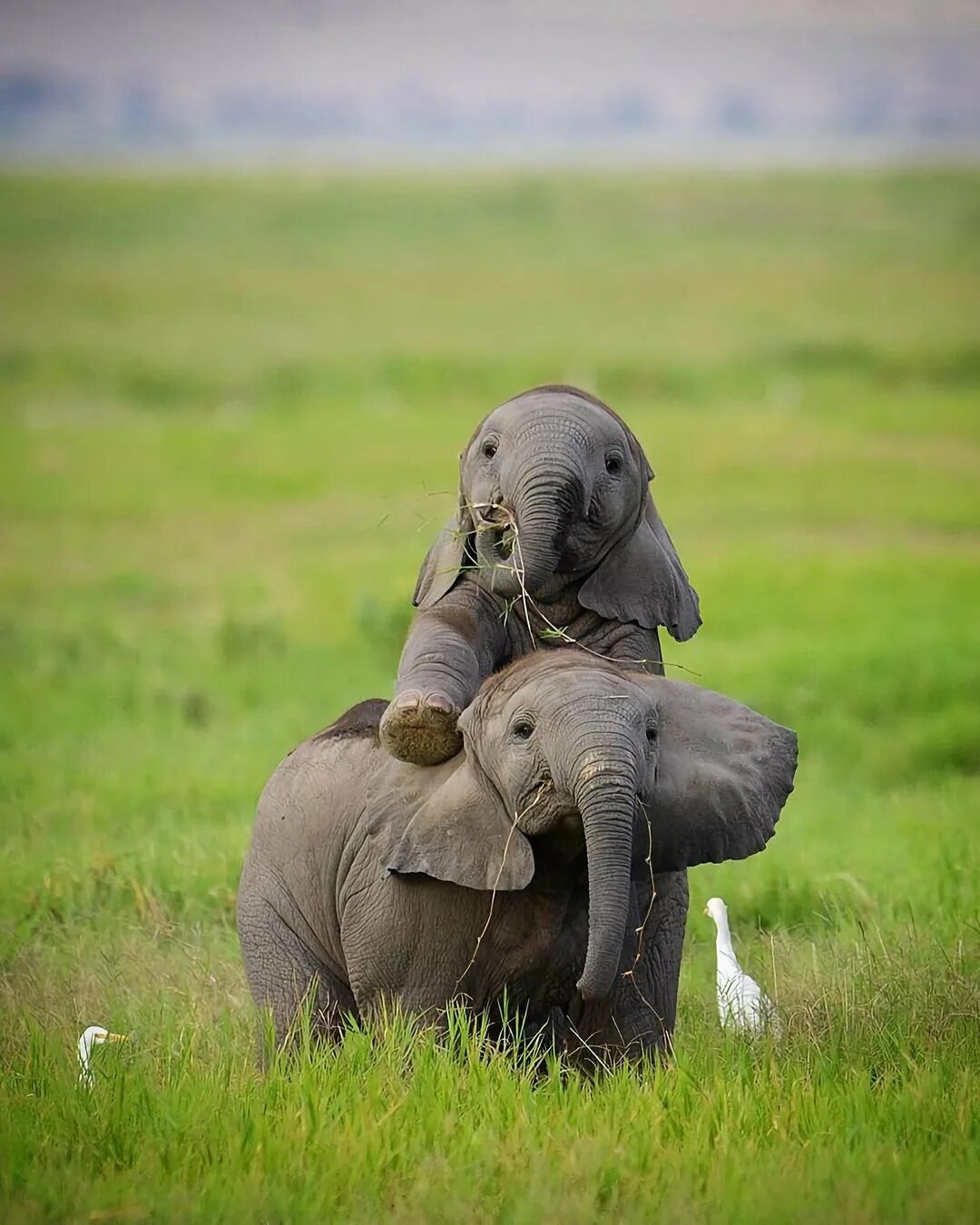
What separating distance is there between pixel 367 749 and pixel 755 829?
1.14 meters

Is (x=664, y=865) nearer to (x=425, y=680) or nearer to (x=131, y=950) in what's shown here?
(x=425, y=680)

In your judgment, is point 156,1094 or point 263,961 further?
point 263,961

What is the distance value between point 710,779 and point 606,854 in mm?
604

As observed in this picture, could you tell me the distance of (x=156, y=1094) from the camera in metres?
5.87

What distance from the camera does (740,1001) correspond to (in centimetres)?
700

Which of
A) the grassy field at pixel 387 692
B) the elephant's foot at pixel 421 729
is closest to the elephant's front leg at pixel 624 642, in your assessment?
the elephant's foot at pixel 421 729

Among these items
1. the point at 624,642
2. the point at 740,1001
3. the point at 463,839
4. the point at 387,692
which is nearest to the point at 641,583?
the point at 624,642

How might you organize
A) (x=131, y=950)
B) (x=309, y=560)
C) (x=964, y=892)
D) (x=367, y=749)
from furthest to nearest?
(x=309, y=560), (x=964, y=892), (x=131, y=950), (x=367, y=749)

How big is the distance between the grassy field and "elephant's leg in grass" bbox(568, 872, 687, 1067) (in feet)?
0.68

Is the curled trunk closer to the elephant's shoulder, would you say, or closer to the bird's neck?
the elephant's shoulder

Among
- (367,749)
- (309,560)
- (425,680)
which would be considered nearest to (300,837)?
(367,749)

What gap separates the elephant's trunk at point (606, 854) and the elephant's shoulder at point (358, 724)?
4.04 ft

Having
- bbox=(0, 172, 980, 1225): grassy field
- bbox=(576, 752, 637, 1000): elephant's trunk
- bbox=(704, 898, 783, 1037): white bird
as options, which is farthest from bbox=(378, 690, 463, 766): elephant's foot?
bbox=(704, 898, 783, 1037): white bird

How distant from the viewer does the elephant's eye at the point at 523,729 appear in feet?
19.0
